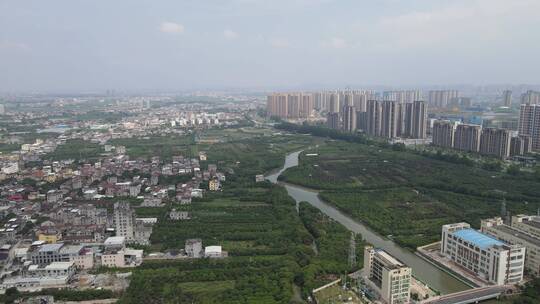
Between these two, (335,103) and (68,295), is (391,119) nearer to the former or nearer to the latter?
(335,103)

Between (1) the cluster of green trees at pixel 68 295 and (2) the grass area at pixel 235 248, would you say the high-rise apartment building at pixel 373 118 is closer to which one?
(2) the grass area at pixel 235 248

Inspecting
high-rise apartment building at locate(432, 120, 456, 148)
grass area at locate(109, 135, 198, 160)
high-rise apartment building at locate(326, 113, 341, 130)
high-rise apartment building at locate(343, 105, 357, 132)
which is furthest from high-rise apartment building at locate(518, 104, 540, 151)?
grass area at locate(109, 135, 198, 160)

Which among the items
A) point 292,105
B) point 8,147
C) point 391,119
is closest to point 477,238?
point 391,119

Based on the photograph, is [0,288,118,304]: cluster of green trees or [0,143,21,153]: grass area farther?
[0,143,21,153]: grass area

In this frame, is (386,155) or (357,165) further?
(386,155)

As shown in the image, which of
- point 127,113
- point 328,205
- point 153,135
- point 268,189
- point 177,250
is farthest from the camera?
point 127,113

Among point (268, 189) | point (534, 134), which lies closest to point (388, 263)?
point (268, 189)

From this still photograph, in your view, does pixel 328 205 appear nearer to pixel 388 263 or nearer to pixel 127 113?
pixel 388 263

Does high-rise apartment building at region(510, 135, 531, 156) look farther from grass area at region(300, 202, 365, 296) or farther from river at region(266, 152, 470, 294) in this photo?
grass area at region(300, 202, 365, 296)
